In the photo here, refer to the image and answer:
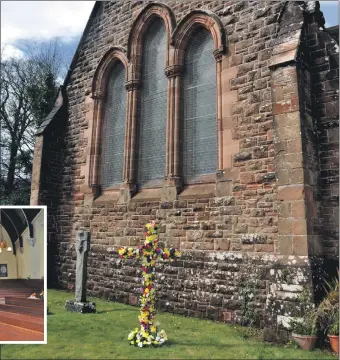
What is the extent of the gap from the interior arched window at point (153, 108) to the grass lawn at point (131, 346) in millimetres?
3927

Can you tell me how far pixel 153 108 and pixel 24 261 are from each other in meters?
6.99

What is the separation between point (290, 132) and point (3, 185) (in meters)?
20.2

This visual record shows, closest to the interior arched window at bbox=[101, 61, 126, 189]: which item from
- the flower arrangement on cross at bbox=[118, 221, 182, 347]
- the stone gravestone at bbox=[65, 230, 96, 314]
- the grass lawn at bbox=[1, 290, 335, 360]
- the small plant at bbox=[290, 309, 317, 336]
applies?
the stone gravestone at bbox=[65, 230, 96, 314]

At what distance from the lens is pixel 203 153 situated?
9031mm

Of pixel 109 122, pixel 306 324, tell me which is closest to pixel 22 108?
pixel 109 122

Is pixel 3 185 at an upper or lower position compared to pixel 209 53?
lower

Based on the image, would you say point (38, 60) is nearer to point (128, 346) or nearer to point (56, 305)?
point (56, 305)

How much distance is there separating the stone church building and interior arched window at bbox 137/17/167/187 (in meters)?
0.04

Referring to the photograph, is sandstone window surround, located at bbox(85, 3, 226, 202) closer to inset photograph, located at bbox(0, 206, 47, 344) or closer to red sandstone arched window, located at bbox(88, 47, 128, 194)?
red sandstone arched window, located at bbox(88, 47, 128, 194)

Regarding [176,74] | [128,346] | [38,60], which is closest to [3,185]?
[38,60]

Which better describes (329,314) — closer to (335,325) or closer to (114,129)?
(335,325)

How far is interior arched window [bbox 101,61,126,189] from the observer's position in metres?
11.0

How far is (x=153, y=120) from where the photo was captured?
33.8ft

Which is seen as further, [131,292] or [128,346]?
[131,292]
